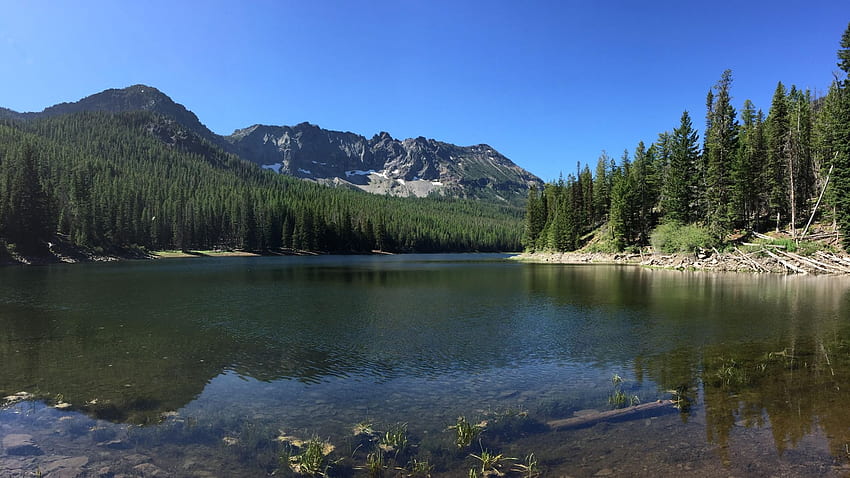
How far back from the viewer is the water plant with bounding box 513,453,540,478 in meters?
9.09

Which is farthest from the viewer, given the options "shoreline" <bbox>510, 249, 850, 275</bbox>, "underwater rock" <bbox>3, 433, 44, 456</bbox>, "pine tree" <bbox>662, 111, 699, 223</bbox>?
"pine tree" <bbox>662, 111, 699, 223</bbox>

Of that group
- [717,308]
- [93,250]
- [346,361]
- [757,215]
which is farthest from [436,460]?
[93,250]

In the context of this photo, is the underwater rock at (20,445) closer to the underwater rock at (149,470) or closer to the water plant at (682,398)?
the underwater rock at (149,470)

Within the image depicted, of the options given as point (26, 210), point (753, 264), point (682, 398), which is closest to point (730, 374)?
point (682, 398)

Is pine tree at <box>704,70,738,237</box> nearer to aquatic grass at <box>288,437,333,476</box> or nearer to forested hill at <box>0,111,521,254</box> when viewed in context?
aquatic grass at <box>288,437,333,476</box>

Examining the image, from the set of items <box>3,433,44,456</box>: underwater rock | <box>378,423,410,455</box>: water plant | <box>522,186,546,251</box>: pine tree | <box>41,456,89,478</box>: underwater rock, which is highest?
<box>522,186,546,251</box>: pine tree

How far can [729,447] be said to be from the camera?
10.1 meters

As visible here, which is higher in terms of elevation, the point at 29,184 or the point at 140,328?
the point at 29,184

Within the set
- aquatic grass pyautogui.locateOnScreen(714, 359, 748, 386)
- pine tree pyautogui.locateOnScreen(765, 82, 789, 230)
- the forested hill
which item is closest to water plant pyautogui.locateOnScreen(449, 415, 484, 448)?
aquatic grass pyautogui.locateOnScreen(714, 359, 748, 386)

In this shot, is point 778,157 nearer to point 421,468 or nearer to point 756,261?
point 756,261

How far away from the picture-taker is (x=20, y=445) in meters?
10.8

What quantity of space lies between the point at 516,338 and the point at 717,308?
57.4ft

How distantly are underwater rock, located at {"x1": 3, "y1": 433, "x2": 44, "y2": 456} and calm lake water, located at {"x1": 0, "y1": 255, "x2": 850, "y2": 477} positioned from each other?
65 millimetres

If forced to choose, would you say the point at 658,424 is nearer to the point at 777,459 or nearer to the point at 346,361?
the point at 777,459
